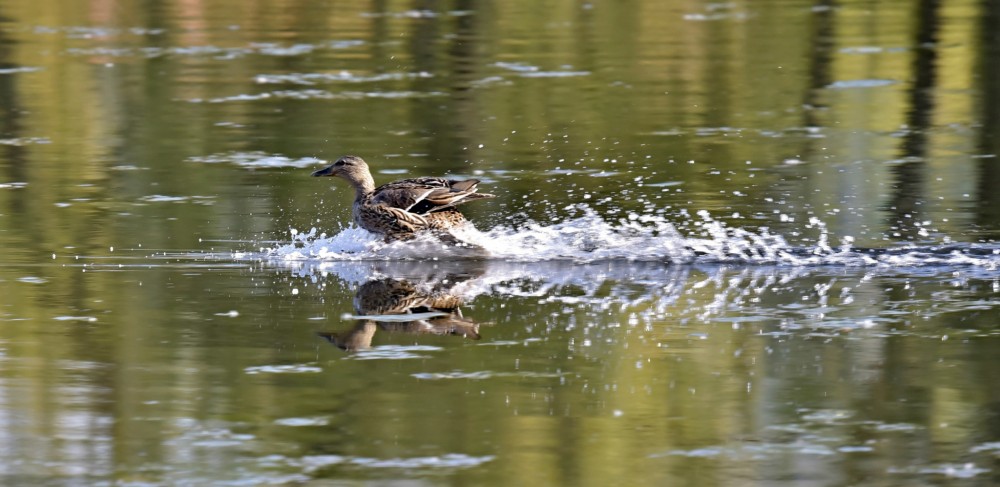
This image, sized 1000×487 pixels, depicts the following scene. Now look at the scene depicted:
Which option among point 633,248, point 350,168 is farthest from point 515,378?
point 350,168

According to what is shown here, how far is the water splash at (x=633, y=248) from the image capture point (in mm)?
11273

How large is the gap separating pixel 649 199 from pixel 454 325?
4600mm

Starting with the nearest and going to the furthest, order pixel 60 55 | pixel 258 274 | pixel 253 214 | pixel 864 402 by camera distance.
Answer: pixel 864 402 → pixel 258 274 → pixel 253 214 → pixel 60 55

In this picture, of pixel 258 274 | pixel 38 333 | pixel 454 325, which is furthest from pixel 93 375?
pixel 258 274

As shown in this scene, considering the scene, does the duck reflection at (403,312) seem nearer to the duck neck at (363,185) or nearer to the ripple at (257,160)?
the duck neck at (363,185)

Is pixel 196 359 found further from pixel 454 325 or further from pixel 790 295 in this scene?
pixel 790 295

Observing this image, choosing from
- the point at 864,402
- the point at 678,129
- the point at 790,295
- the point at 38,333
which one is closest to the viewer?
the point at 864,402

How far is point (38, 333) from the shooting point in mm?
9398

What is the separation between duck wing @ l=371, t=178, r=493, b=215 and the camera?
12281 mm

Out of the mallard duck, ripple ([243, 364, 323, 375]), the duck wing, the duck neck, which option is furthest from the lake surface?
the duck neck

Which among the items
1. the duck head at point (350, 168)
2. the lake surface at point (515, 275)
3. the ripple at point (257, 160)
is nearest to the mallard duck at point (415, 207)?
the lake surface at point (515, 275)

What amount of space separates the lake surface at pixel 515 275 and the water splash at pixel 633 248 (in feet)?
0.11

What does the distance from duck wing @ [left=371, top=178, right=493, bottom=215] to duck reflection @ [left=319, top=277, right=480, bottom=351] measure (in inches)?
49.4

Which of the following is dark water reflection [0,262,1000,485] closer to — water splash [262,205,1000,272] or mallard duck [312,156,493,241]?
water splash [262,205,1000,272]
